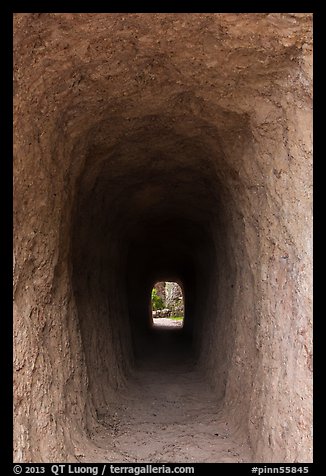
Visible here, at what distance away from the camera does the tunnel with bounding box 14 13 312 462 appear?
3150 millimetres

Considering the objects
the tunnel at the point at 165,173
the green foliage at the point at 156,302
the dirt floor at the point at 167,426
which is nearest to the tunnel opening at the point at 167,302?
the green foliage at the point at 156,302

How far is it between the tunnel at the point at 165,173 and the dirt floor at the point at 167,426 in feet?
0.10

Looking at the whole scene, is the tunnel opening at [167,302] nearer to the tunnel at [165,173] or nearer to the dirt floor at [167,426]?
the dirt floor at [167,426]

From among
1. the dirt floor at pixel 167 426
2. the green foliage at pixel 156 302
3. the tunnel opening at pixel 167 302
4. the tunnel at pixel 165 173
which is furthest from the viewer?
the green foliage at pixel 156 302

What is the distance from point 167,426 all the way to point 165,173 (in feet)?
11.4

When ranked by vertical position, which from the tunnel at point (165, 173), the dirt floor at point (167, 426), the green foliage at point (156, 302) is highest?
the tunnel at point (165, 173)

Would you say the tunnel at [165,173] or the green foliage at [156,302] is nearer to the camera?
the tunnel at [165,173]

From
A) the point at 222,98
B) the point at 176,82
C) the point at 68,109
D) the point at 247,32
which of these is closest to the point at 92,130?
the point at 68,109

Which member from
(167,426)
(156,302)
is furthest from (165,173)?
(156,302)

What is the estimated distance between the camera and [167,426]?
514cm

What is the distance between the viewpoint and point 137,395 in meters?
6.56

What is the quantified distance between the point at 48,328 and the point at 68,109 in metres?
1.94

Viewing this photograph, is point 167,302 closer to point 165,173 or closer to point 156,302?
point 156,302

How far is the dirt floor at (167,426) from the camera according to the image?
416 centimetres
